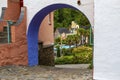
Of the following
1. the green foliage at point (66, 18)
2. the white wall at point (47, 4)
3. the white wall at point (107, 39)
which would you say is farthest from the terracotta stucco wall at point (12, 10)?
the green foliage at point (66, 18)

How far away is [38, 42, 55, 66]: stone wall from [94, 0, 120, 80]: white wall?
737 cm

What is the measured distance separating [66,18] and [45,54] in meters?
38.0

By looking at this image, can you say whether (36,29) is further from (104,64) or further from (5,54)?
(104,64)

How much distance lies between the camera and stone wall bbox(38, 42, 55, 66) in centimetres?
1533

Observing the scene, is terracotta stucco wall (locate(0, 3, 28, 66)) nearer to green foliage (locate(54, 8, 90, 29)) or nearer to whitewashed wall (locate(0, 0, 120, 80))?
whitewashed wall (locate(0, 0, 120, 80))

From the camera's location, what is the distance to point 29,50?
43.2 ft

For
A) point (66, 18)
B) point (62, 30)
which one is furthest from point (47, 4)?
point (62, 30)

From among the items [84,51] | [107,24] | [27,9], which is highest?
[27,9]

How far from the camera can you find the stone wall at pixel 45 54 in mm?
15328

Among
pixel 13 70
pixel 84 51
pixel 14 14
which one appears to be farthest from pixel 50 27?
pixel 84 51

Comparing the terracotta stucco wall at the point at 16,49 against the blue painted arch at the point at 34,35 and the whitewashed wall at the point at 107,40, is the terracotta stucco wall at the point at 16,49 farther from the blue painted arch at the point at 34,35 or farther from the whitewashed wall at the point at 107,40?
the whitewashed wall at the point at 107,40

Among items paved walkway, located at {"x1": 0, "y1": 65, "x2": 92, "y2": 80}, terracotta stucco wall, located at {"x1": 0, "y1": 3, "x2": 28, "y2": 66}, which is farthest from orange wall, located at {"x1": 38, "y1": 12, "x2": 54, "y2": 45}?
paved walkway, located at {"x1": 0, "y1": 65, "x2": 92, "y2": 80}

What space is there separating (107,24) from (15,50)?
5.78 metres

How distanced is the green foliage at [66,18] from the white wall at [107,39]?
4244 centimetres
